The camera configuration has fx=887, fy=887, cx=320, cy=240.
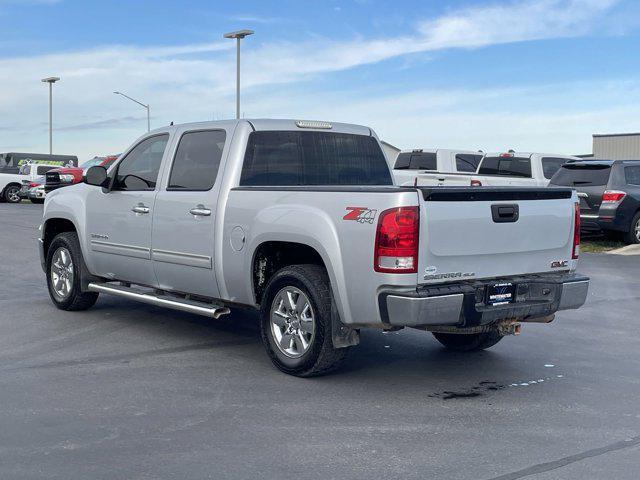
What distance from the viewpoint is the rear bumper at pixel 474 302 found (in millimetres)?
5965

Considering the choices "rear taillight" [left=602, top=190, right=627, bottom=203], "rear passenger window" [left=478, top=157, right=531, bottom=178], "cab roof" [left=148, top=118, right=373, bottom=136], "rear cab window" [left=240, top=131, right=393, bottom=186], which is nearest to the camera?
"rear cab window" [left=240, top=131, right=393, bottom=186]

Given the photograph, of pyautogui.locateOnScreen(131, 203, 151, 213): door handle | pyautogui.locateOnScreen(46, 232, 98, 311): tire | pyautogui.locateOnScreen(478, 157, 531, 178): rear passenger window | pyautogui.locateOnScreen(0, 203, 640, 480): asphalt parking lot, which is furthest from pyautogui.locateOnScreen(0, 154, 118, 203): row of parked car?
pyautogui.locateOnScreen(131, 203, 151, 213): door handle

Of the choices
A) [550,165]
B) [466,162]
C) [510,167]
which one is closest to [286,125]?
[510,167]

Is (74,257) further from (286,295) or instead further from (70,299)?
(286,295)

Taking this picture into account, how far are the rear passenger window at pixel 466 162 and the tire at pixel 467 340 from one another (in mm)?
16231

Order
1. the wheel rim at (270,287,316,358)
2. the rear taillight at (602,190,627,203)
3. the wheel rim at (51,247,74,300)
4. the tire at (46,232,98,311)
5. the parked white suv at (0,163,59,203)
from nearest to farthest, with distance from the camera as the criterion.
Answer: the wheel rim at (270,287,316,358), the tire at (46,232,98,311), the wheel rim at (51,247,74,300), the rear taillight at (602,190,627,203), the parked white suv at (0,163,59,203)

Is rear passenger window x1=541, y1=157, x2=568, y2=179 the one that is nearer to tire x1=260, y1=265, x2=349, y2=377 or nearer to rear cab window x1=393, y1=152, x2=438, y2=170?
rear cab window x1=393, y1=152, x2=438, y2=170

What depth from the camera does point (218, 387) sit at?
255 inches

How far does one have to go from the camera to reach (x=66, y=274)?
9.60m

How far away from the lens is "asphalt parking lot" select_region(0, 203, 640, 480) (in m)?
4.85

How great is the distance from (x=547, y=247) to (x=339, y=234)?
67.4 inches

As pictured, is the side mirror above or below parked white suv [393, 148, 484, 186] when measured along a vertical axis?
below

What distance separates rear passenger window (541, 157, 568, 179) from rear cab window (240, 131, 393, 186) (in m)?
12.7

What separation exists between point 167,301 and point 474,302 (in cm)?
295
